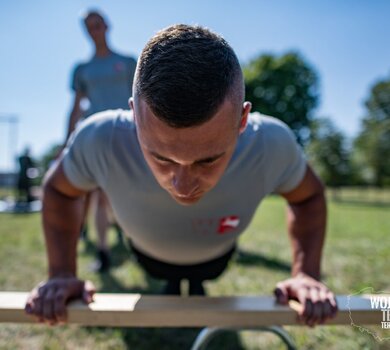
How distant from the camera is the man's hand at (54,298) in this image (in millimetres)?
1082

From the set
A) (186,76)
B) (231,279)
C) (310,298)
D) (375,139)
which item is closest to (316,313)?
(310,298)

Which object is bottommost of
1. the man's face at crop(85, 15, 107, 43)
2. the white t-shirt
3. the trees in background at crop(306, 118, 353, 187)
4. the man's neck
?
the trees in background at crop(306, 118, 353, 187)

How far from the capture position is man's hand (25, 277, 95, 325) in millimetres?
1082

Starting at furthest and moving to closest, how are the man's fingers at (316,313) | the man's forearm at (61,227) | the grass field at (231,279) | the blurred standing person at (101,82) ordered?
the blurred standing person at (101,82) → the grass field at (231,279) → the man's forearm at (61,227) → the man's fingers at (316,313)

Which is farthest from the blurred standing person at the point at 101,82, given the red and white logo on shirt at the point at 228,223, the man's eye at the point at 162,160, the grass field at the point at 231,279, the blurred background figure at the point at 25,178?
the blurred background figure at the point at 25,178

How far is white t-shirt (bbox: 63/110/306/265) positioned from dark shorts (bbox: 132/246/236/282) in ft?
1.10

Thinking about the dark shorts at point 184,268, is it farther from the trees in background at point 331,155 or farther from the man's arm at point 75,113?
the trees in background at point 331,155

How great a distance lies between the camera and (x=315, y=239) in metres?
1.44

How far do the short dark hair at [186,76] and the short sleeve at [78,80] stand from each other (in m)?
2.25

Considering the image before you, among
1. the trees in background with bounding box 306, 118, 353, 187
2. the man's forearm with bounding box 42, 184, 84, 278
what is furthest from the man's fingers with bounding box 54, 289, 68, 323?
the trees in background with bounding box 306, 118, 353, 187

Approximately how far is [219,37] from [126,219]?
0.87 meters

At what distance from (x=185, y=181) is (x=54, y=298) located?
553 mm

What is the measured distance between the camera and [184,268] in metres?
1.85

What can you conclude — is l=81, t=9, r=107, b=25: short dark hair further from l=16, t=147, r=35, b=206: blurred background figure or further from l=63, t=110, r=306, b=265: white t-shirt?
l=16, t=147, r=35, b=206: blurred background figure
